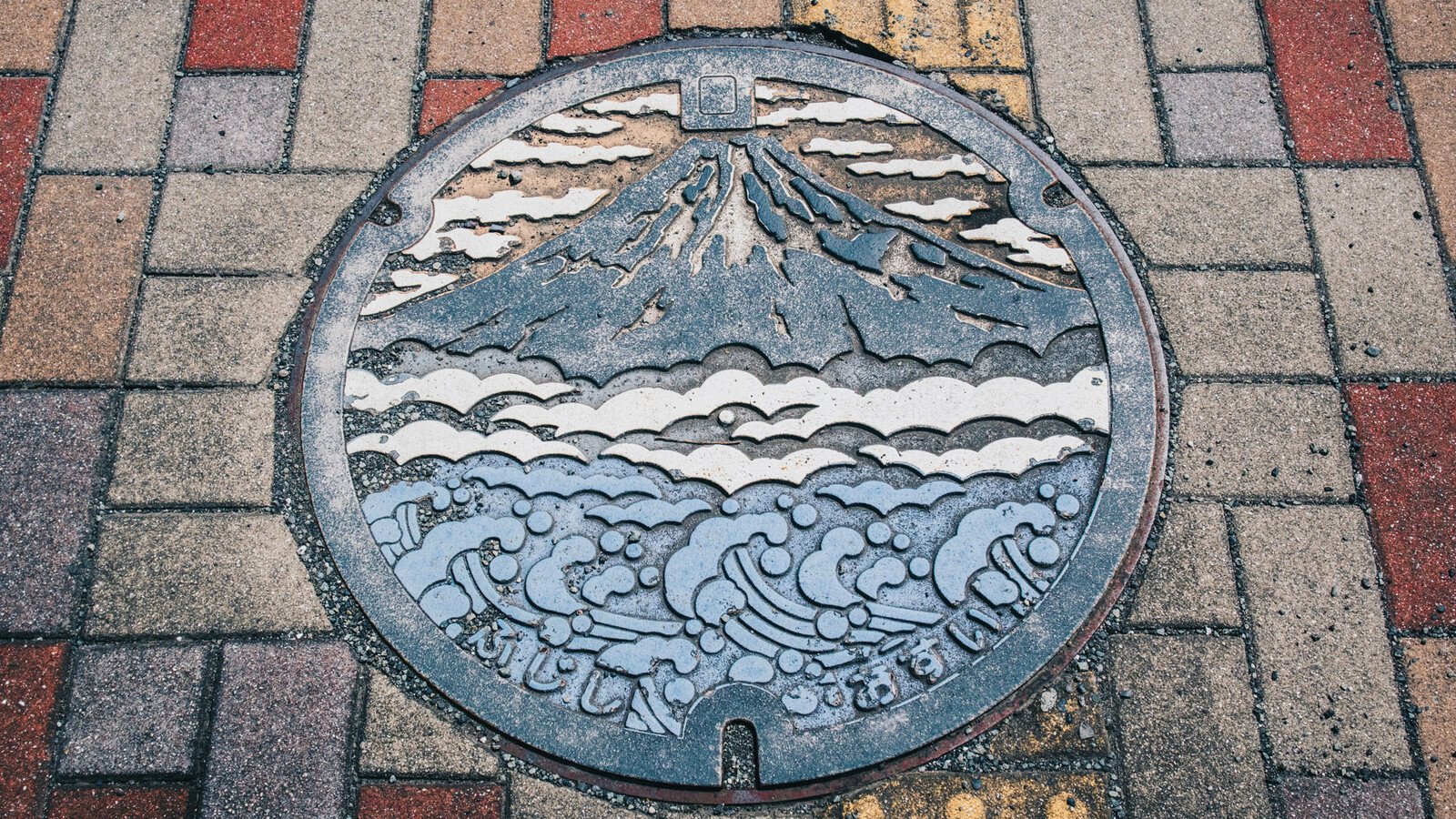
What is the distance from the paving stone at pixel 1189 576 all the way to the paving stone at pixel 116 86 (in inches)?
102

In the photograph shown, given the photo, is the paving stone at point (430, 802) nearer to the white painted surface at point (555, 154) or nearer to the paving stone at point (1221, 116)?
the white painted surface at point (555, 154)

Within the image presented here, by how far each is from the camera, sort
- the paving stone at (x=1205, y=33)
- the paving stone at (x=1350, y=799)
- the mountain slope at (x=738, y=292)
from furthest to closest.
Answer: the paving stone at (x=1205, y=33)
the mountain slope at (x=738, y=292)
the paving stone at (x=1350, y=799)

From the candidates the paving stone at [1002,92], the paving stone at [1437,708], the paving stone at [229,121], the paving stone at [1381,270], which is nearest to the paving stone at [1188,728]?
the paving stone at [1437,708]

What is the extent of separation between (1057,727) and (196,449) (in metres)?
1.95

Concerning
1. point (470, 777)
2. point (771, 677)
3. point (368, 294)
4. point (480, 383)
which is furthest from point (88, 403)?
point (771, 677)

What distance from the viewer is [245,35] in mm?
2775

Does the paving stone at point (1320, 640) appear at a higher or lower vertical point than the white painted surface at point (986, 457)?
lower

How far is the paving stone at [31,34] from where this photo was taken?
2764 mm

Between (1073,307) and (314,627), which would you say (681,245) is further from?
(314,627)

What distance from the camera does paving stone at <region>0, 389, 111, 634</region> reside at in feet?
7.32

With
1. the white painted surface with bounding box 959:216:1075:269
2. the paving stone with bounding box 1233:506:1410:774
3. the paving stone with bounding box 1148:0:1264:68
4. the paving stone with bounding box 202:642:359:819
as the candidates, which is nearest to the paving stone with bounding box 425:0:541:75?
the white painted surface with bounding box 959:216:1075:269

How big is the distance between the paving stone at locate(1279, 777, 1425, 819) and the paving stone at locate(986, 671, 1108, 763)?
1.20 feet

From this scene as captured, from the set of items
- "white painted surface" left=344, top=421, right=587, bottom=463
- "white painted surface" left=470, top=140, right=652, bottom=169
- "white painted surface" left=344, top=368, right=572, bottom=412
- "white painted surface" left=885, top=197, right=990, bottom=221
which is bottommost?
"white painted surface" left=344, top=421, right=587, bottom=463

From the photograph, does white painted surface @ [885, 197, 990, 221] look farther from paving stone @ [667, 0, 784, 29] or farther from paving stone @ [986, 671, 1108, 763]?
paving stone @ [986, 671, 1108, 763]
